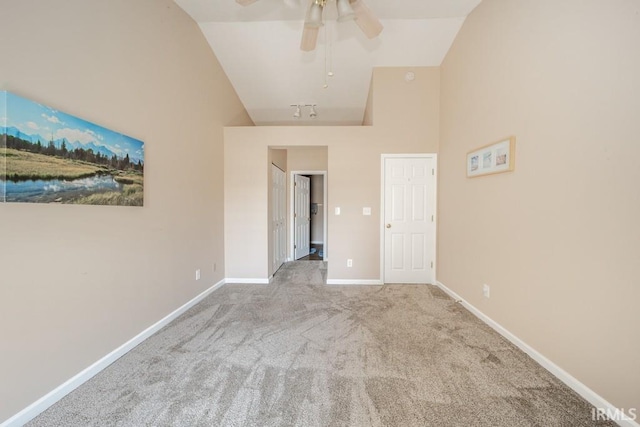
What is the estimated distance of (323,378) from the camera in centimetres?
172

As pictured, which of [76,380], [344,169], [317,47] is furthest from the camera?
[344,169]

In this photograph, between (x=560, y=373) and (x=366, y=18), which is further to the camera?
(x=366, y=18)

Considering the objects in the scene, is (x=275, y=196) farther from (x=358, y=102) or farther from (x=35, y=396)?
(x=35, y=396)

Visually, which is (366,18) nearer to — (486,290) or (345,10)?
(345,10)

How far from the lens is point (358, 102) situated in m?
4.43

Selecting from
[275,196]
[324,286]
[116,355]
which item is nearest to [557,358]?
[324,286]

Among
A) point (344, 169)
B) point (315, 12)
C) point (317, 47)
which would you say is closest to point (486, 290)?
point (344, 169)

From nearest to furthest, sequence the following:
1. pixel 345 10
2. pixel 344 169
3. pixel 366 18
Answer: pixel 345 10 < pixel 366 18 < pixel 344 169

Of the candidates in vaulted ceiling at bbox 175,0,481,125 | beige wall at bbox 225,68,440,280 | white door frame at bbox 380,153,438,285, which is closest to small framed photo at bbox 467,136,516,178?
white door frame at bbox 380,153,438,285

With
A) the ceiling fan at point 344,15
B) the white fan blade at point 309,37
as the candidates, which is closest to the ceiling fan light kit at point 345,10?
the ceiling fan at point 344,15

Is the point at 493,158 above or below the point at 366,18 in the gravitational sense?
below

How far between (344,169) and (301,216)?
2.48 meters

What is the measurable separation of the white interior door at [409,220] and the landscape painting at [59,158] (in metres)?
3.16

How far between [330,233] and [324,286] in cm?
79
